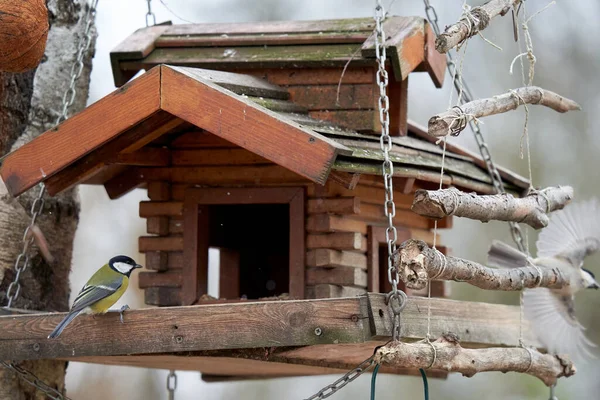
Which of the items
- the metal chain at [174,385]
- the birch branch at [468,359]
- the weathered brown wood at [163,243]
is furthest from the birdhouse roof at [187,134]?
the metal chain at [174,385]

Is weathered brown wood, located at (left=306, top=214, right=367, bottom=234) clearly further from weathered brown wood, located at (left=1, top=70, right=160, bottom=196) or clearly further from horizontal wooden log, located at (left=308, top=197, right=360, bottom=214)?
weathered brown wood, located at (left=1, top=70, right=160, bottom=196)

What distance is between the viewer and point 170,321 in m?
2.91

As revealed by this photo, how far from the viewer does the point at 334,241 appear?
135 inches

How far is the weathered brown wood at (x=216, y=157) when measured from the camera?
142 inches

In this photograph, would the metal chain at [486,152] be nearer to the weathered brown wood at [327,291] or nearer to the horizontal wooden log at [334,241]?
the horizontal wooden log at [334,241]

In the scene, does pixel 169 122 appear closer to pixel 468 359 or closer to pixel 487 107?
pixel 487 107

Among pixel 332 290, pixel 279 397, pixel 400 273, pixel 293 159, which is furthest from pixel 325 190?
pixel 279 397

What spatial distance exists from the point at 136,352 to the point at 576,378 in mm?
6714

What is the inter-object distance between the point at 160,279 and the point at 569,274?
5.40 feet

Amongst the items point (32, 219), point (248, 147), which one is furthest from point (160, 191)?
point (248, 147)

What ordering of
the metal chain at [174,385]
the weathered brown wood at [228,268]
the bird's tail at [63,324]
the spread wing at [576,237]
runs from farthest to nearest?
the metal chain at [174,385]
the weathered brown wood at [228,268]
the spread wing at [576,237]
the bird's tail at [63,324]

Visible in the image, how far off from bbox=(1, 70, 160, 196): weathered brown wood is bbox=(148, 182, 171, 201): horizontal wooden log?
2.00 ft

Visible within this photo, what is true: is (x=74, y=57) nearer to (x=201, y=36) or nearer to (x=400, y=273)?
(x=201, y=36)

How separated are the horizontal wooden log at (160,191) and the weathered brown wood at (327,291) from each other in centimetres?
70
